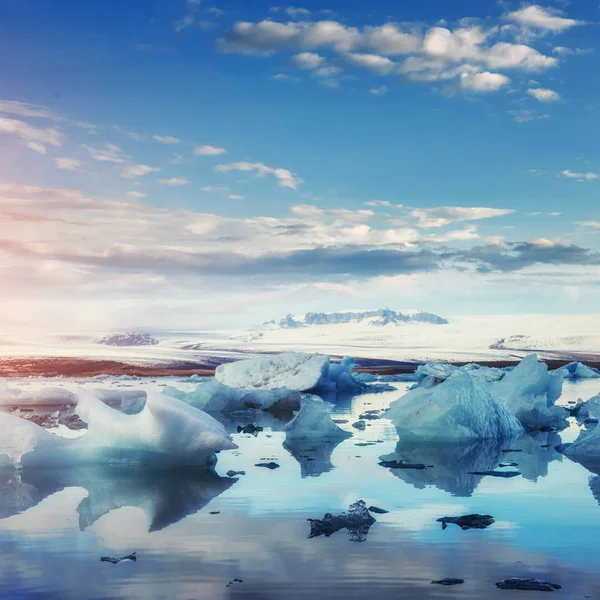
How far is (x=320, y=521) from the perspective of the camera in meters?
6.70

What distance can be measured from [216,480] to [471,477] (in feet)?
10.8

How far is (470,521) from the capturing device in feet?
22.4

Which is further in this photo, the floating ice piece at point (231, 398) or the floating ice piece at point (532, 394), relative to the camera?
the floating ice piece at point (231, 398)

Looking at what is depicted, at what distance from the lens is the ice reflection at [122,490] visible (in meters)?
7.56

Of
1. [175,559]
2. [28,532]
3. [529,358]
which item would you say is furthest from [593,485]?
[529,358]

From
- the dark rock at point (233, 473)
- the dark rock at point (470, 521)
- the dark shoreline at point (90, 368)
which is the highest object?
the dark shoreline at point (90, 368)

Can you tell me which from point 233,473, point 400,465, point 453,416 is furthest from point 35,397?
point 400,465

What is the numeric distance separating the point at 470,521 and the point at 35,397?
19.3 metres

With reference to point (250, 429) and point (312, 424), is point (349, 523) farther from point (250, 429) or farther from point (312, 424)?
point (250, 429)

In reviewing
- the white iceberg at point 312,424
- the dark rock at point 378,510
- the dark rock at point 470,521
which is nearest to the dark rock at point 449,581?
the dark rock at point 470,521

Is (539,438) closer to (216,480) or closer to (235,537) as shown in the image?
(216,480)

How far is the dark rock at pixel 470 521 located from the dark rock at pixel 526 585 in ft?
5.13

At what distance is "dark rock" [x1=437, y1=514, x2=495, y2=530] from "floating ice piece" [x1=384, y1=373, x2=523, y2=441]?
6223 millimetres

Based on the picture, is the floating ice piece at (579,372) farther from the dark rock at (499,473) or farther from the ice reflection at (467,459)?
the dark rock at (499,473)
